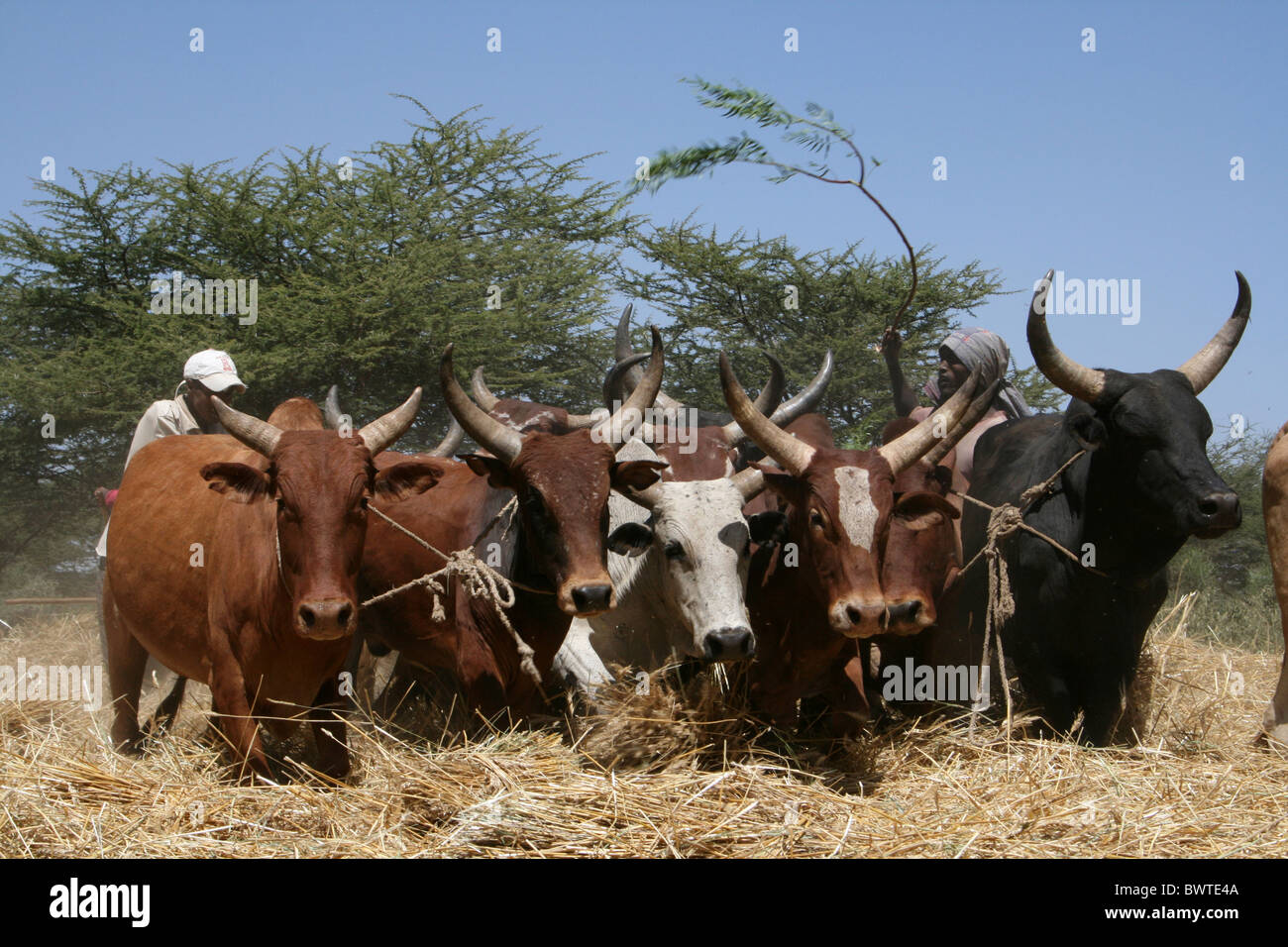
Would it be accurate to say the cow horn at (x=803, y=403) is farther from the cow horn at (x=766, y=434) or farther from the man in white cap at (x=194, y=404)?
the man in white cap at (x=194, y=404)

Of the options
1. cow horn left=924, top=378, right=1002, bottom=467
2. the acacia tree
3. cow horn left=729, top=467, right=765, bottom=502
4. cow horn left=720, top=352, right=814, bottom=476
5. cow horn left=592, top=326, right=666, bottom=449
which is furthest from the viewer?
the acacia tree

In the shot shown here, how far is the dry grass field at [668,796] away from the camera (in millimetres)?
4270

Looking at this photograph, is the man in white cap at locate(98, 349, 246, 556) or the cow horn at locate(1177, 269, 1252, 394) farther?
the man in white cap at locate(98, 349, 246, 556)

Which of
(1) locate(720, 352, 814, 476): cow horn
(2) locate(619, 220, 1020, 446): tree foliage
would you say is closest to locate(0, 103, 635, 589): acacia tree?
(2) locate(619, 220, 1020, 446): tree foliage

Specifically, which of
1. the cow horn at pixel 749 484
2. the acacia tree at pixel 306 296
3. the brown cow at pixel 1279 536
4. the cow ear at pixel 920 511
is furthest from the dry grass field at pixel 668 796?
the acacia tree at pixel 306 296

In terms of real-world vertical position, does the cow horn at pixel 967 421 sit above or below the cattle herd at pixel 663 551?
above

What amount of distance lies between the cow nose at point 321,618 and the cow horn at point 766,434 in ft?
6.32

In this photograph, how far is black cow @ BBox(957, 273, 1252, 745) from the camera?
5.27m

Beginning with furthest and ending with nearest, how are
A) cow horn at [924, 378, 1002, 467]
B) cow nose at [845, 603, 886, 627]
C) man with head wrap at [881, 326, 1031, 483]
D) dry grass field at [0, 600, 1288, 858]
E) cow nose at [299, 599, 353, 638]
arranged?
man with head wrap at [881, 326, 1031, 483] < cow horn at [924, 378, 1002, 467] < cow nose at [845, 603, 886, 627] < cow nose at [299, 599, 353, 638] < dry grass field at [0, 600, 1288, 858]

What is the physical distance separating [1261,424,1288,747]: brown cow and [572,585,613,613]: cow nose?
11.0 feet

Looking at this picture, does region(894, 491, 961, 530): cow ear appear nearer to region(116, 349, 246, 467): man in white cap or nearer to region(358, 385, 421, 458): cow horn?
region(358, 385, 421, 458): cow horn

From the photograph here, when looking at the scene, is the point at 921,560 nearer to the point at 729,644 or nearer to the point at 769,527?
the point at 769,527

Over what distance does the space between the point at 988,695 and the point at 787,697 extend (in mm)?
1317
